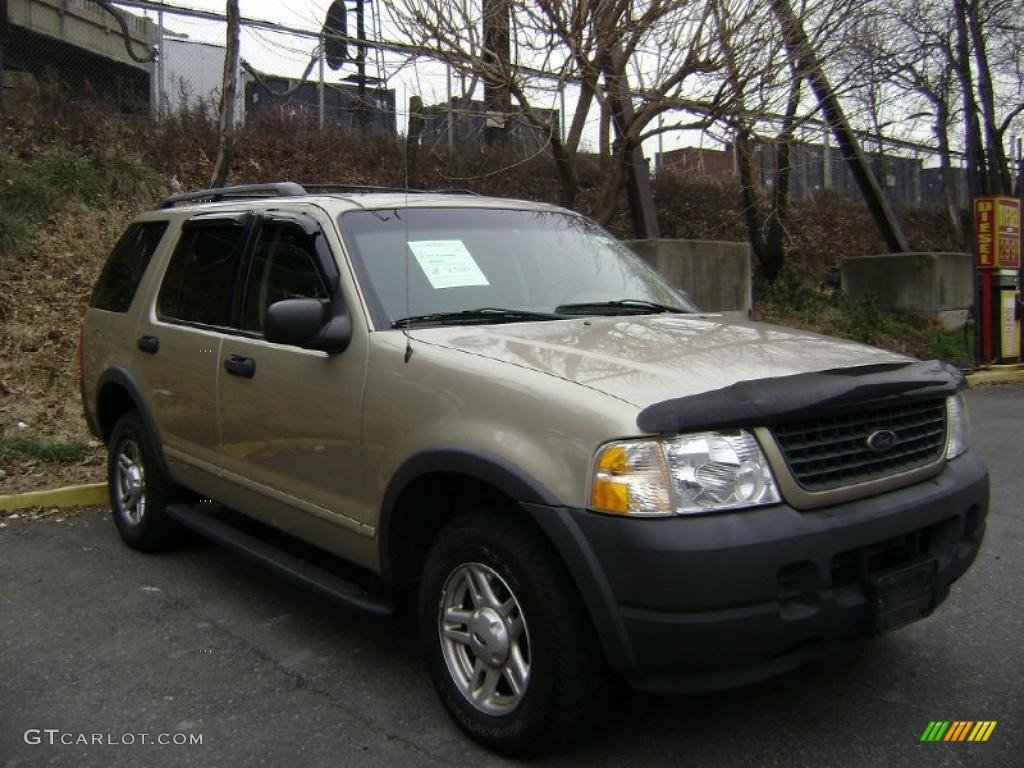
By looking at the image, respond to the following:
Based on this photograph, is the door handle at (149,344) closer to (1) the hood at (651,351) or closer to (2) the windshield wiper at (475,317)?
(2) the windshield wiper at (475,317)

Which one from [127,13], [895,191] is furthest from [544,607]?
[895,191]

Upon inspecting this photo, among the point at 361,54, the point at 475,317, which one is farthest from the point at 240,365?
the point at 361,54

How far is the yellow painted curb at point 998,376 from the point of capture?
39.7 ft

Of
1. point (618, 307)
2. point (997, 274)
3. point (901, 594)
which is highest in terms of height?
point (997, 274)

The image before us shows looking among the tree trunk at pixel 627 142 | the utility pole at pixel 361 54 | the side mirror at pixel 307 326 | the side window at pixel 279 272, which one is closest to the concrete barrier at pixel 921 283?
the tree trunk at pixel 627 142

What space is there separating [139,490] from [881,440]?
13.1 ft

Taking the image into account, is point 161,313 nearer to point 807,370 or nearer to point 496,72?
Result: point 807,370

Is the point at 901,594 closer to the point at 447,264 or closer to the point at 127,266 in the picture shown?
the point at 447,264

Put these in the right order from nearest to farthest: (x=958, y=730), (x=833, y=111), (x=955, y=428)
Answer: (x=958, y=730)
(x=955, y=428)
(x=833, y=111)

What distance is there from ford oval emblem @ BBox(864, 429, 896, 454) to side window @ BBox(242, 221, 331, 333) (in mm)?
2134

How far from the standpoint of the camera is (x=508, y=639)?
3031 mm

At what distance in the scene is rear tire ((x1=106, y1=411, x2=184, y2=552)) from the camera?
200 inches

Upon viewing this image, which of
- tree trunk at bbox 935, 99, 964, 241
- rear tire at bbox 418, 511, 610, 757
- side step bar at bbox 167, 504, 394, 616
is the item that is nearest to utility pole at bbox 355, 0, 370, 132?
side step bar at bbox 167, 504, 394, 616

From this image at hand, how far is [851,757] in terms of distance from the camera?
305cm
